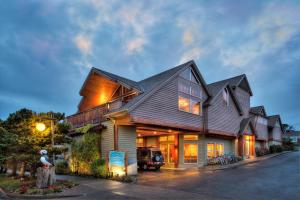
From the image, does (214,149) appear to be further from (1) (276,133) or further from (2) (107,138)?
(1) (276,133)

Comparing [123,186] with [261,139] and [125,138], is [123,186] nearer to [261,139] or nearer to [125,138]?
[125,138]

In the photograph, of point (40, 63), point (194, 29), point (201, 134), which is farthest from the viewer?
point (40, 63)

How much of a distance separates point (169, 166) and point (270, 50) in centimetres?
3676

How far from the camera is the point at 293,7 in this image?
61.6 feet

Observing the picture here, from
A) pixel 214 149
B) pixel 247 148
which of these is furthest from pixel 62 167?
pixel 247 148

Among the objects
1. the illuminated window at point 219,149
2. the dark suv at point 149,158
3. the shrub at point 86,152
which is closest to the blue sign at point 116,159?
the shrub at point 86,152

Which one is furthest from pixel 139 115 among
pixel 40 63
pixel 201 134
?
pixel 40 63

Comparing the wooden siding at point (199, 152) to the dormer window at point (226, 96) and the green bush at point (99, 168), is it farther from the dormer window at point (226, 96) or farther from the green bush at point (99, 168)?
the green bush at point (99, 168)

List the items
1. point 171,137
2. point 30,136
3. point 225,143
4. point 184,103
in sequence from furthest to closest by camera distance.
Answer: point 225,143 < point 171,137 < point 184,103 < point 30,136

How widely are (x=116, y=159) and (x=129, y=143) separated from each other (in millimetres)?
1595

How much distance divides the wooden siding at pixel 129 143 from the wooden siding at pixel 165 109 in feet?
5.41

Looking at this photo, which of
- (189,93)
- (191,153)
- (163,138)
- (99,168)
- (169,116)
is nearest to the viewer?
(99,168)

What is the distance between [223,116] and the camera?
2359 centimetres

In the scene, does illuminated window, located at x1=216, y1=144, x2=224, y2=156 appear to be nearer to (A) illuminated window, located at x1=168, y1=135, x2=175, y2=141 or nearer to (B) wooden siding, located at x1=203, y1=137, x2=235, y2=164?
(B) wooden siding, located at x1=203, y1=137, x2=235, y2=164
